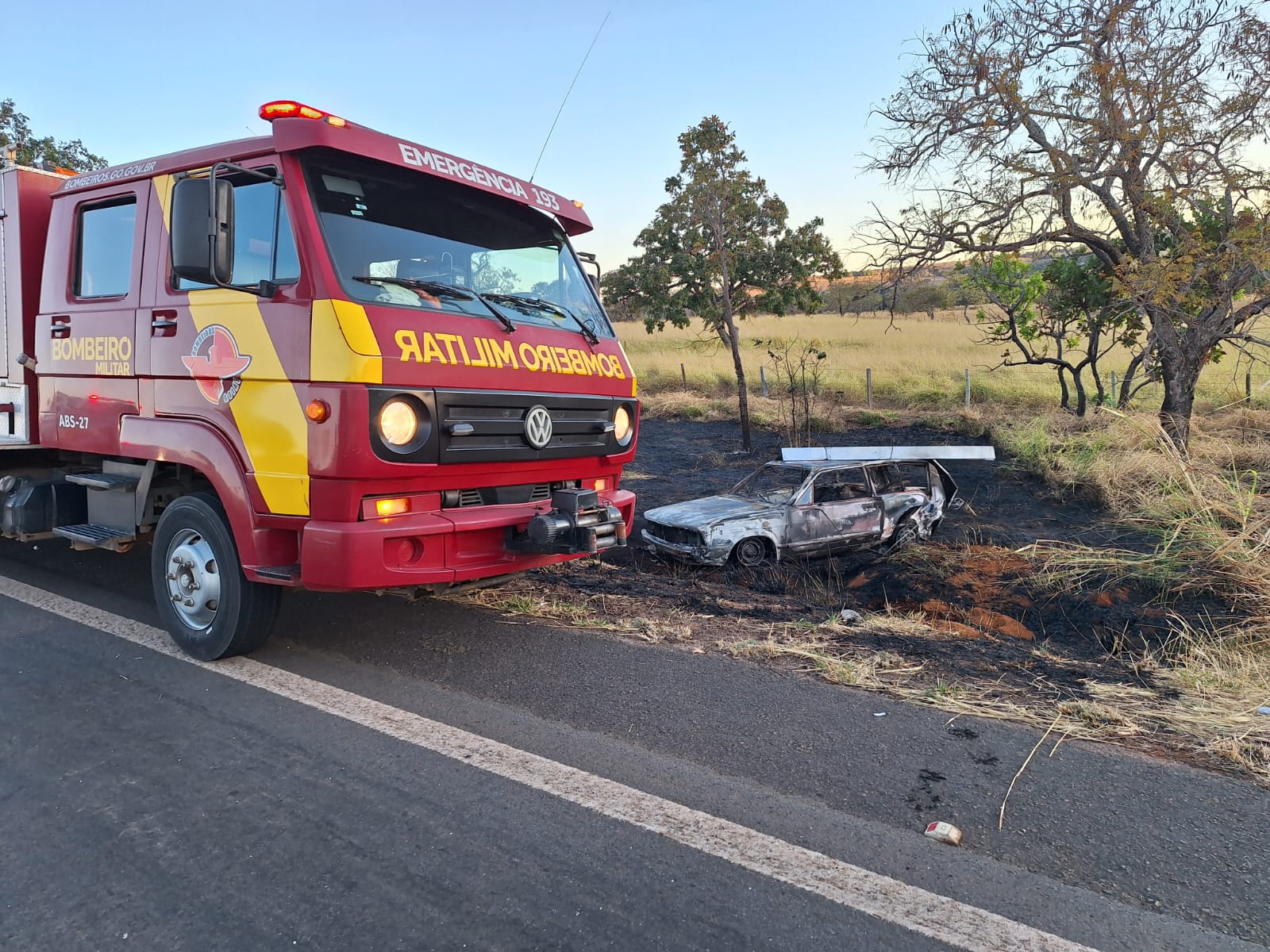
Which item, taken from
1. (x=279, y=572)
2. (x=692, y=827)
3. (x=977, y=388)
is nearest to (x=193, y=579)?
(x=279, y=572)

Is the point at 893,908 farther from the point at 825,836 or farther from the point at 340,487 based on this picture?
the point at 340,487

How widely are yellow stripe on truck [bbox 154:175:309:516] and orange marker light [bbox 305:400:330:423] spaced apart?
0.18 feet

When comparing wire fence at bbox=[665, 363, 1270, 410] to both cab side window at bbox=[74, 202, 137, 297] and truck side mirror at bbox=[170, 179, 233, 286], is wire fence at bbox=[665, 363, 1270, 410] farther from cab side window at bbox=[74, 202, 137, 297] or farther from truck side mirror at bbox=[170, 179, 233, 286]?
truck side mirror at bbox=[170, 179, 233, 286]

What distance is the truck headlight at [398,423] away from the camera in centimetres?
368

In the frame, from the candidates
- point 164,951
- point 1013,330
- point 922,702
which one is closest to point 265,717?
point 164,951

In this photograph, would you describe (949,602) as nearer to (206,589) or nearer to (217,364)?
(206,589)

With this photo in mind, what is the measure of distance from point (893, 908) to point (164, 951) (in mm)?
2076

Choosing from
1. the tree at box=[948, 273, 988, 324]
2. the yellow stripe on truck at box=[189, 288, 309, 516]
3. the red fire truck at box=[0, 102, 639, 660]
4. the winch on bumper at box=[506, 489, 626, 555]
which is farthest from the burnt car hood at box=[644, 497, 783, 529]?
the tree at box=[948, 273, 988, 324]

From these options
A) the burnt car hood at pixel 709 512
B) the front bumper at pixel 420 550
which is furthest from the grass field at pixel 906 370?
the front bumper at pixel 420 550

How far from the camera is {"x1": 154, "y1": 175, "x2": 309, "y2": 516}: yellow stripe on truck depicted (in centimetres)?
374

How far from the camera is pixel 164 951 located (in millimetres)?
2242

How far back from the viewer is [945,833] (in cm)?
278

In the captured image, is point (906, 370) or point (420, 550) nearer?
point (420, 550)

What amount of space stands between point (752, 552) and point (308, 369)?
5.22 metres
